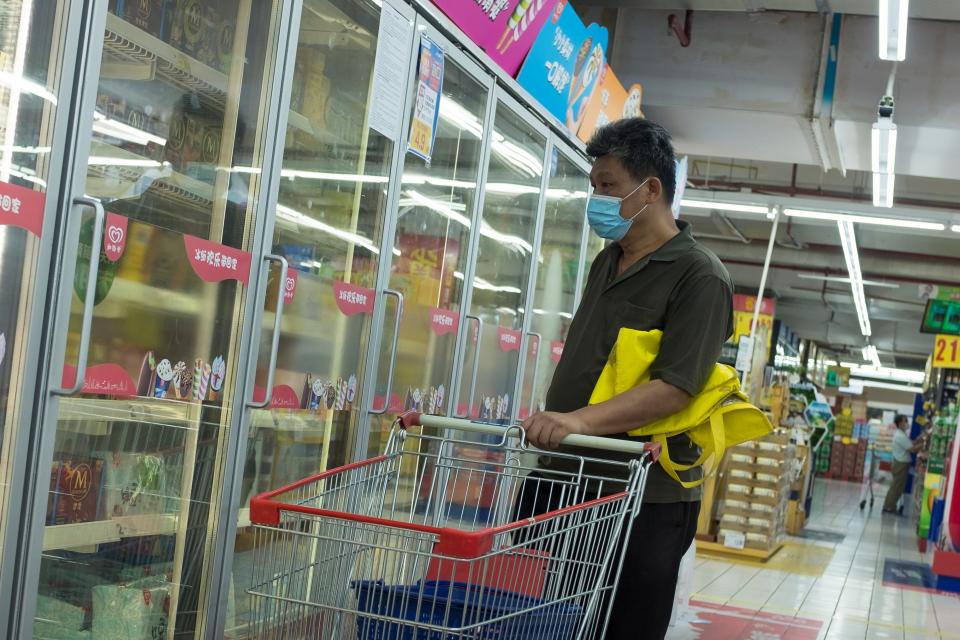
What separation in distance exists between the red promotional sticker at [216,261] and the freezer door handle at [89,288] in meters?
0.45

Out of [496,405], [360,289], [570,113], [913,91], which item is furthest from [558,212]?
[913,91]

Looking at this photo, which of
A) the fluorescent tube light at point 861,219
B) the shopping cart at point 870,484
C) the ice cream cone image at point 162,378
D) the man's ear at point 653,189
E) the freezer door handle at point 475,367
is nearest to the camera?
the man's ear at point 653,189

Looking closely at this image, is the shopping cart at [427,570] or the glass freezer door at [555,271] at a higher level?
the glass freezer door at [555,271]

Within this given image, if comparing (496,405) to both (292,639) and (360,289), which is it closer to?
(360,289)

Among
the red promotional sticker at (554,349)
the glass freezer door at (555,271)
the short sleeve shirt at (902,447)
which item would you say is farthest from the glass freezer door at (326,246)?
the short sleeve shirt at (902,447)

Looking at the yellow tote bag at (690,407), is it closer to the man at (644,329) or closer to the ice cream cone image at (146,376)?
the man at (644,329)

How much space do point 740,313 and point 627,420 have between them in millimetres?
16989

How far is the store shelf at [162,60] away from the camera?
2600 millimetres

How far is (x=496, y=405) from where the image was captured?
17.4 feet

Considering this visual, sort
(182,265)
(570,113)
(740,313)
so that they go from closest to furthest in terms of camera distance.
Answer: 1. (182,265)
2. (570,113)
3. (740,313)

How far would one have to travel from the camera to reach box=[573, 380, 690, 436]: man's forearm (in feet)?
7.99

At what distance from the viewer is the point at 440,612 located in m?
2.05

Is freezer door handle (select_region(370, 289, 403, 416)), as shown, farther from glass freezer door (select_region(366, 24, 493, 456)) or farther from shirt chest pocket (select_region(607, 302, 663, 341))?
shirt chest pocket (select_region(607, 302, 663, 341))

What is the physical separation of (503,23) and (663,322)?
2.48 metres
